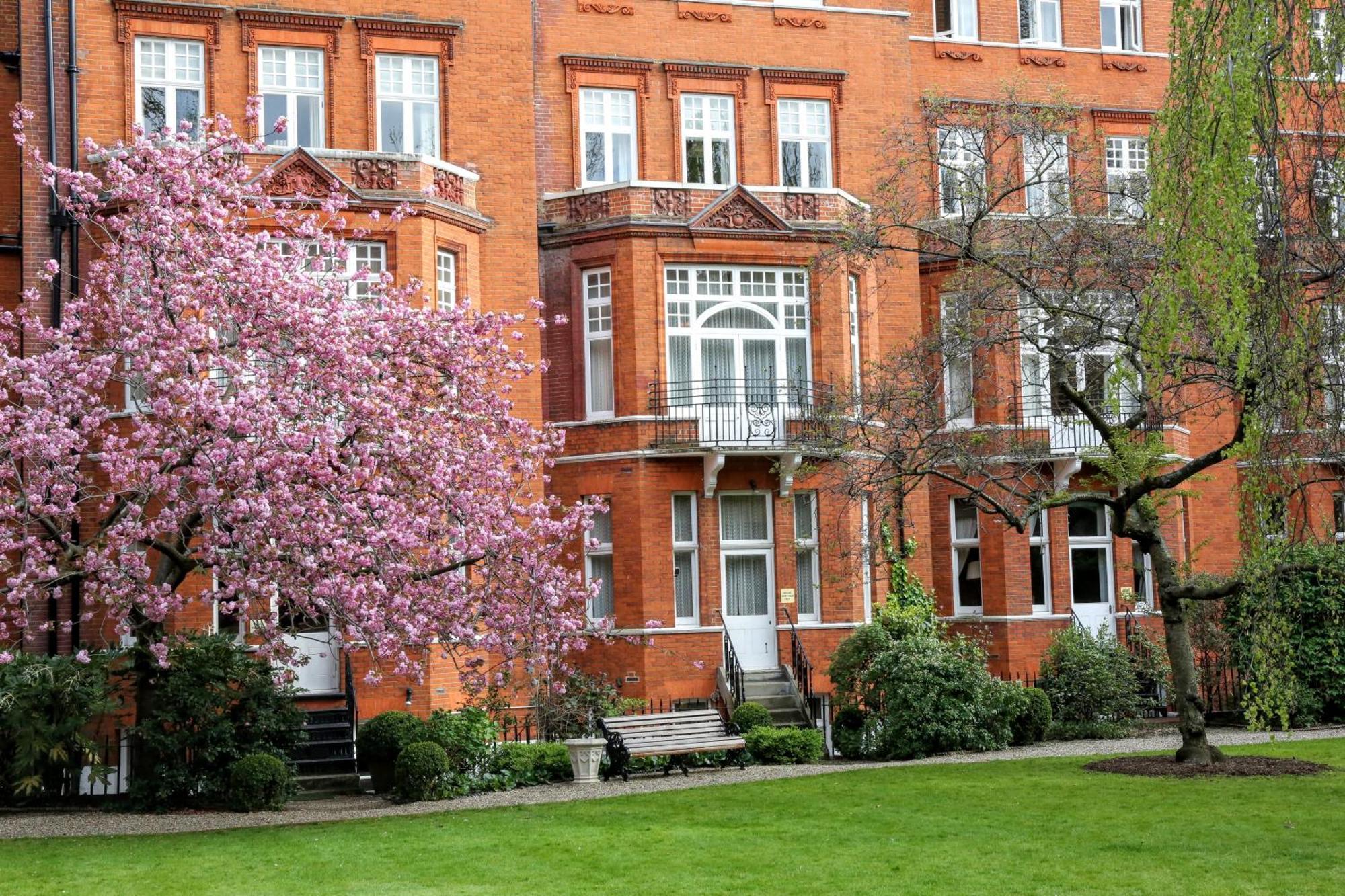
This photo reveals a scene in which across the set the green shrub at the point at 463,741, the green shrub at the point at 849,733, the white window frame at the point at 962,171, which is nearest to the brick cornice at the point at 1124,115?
the white window frame at the point at 962,171

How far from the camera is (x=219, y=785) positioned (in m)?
19.1

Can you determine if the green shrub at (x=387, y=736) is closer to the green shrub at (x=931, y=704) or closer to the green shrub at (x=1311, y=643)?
the green shrub at (x=931, y=704)

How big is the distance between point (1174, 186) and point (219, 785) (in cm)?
1313

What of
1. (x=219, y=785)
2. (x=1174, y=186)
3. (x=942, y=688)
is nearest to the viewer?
(x=1174, y=186)

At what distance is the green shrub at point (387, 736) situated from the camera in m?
20.6

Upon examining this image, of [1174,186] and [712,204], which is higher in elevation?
[712,204]

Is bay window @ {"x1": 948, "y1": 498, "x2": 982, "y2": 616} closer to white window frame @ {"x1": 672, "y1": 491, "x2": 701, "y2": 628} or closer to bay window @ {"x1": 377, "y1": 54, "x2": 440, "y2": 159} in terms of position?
white window frame @ {"x1": 672, "y1": 491, "x2": 701, "y2": 628}

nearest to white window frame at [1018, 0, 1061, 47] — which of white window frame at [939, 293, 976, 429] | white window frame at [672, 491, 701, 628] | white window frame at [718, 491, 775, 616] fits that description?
white window frame at [939, 293, 976, 429]

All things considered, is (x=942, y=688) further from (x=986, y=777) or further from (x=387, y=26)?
(x=387, y=26)

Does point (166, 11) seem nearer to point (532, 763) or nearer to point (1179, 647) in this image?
point (532, 763)

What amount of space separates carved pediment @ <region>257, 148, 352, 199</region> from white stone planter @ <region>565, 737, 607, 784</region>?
8808 mm

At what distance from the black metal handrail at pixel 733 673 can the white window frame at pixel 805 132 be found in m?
8.07

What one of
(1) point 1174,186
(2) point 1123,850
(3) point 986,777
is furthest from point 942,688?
(1) point 1174,186

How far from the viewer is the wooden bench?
21109mm
